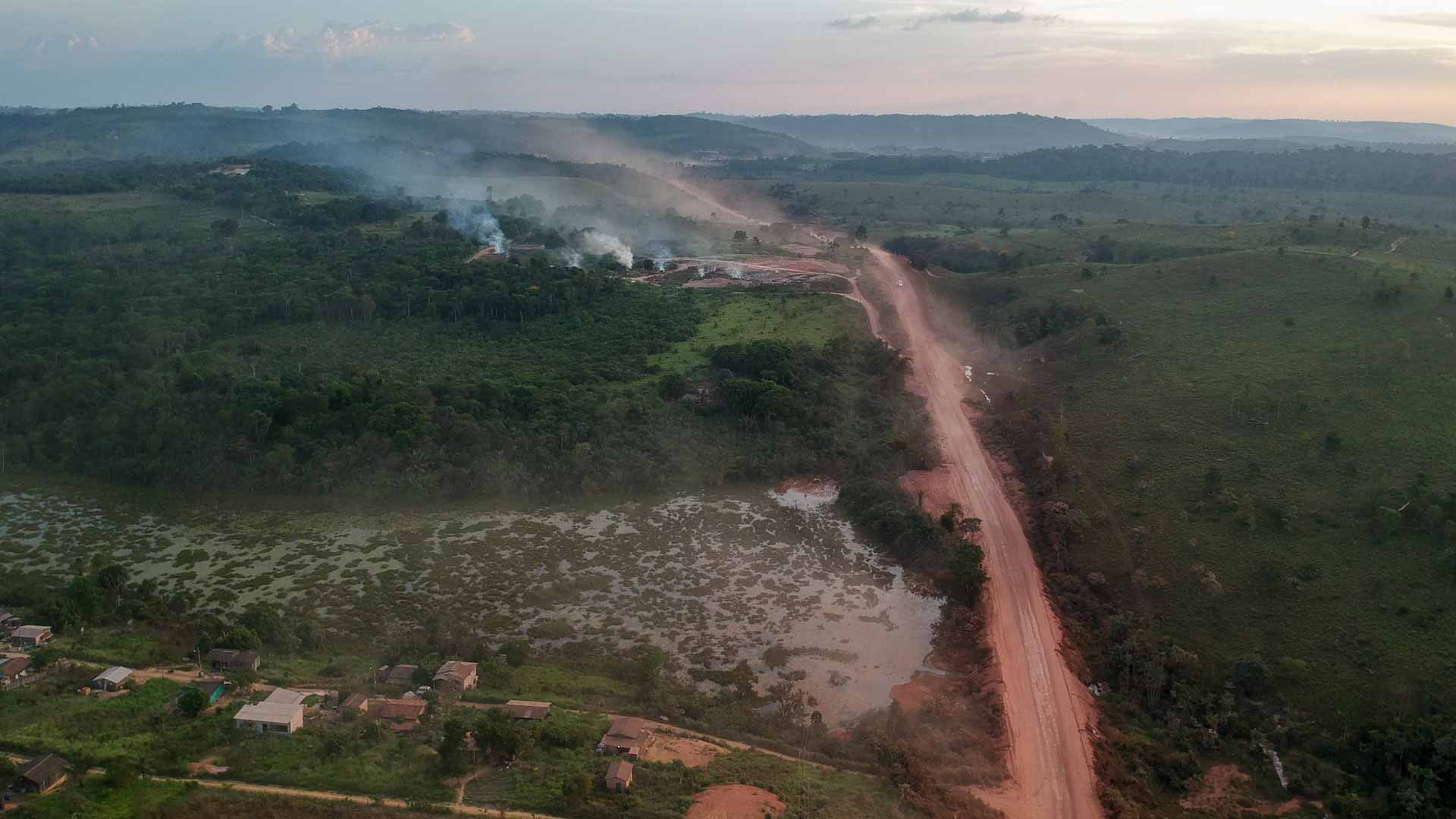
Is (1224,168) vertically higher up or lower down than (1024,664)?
higher up

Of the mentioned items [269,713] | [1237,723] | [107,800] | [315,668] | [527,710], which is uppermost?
[269,713]

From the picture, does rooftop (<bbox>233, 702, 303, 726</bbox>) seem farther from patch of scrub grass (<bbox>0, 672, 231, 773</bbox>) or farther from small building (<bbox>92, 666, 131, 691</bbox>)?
small building (<bbox>92, 666, 131, 691</bbox>)

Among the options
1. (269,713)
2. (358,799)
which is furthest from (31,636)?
(358,799)

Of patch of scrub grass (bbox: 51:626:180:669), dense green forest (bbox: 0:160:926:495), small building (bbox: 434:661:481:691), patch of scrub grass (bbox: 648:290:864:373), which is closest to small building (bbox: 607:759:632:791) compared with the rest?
small building (bbox: 434:661:481:691)

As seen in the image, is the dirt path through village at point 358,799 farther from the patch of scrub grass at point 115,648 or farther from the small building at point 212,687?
the patch of scrub grass at point 115,648

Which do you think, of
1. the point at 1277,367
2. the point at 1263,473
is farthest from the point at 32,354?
the point at 1277,367

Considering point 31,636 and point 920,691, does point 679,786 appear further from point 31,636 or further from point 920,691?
point 31,636
